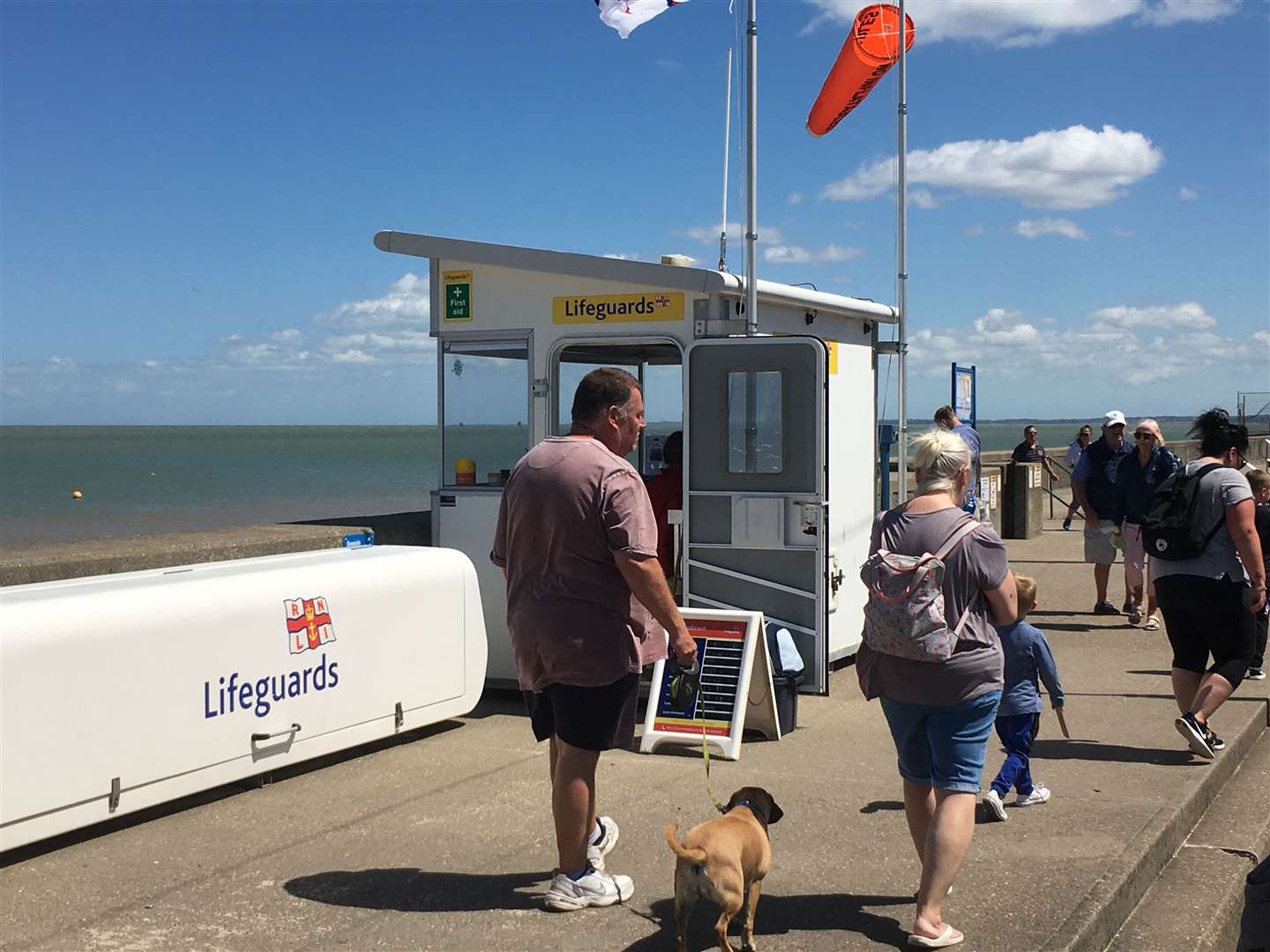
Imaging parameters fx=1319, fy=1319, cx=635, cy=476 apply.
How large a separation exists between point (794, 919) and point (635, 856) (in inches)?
32.0

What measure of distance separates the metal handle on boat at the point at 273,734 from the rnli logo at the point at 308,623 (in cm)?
34

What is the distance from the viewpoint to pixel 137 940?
13.8ft

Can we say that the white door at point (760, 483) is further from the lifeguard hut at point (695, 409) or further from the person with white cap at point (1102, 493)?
the person with white cap at point (1102, 493)

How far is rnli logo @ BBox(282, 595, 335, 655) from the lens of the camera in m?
5.97

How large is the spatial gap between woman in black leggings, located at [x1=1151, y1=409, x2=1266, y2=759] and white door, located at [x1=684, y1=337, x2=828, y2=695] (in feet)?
6.38

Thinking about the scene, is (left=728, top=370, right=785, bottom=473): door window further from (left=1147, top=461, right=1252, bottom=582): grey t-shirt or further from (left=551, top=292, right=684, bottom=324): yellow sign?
(left=1147, top=461, right=1252, bottom=582): grey t-shirt

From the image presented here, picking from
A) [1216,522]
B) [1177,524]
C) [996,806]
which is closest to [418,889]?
[996,806]

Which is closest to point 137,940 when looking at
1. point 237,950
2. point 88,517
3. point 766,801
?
point 237,950

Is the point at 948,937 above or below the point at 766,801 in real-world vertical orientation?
below

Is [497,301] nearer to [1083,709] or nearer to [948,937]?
[1083,709]

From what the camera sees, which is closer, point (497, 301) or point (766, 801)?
point (766, 801)

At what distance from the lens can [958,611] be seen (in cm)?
405

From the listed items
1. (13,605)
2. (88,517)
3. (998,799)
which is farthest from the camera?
(88,517)

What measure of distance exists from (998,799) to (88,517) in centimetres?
3927
